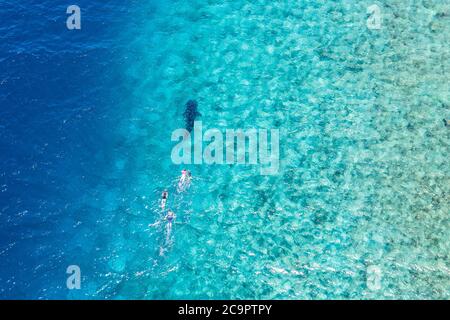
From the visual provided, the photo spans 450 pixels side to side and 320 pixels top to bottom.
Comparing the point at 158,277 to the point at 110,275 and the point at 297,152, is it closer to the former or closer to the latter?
the point at 110,275

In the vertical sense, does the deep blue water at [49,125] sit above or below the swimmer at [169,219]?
above

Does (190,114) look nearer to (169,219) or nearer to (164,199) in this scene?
(164,199)

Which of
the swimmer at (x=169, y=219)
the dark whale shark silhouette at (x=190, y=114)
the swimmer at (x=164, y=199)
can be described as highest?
the dark whale shark silhouette at (x=190, y=114)

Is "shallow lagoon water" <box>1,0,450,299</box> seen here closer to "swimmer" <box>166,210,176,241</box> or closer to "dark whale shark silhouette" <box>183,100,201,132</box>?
"swimmer" <box>166,210,176,241</box>

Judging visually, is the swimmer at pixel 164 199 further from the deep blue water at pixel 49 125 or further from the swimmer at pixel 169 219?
the deep blue water at pixel 49 125

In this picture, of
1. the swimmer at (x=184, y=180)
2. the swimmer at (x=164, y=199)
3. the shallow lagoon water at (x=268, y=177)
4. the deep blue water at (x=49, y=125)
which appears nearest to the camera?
the shallow lagoon water at (x=268, y=177)

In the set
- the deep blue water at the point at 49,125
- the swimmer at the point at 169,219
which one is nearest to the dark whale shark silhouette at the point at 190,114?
the deep blue water at the point at 49,125
